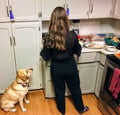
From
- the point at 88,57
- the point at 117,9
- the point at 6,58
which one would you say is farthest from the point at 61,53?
the point at 117,9

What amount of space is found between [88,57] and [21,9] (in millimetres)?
1176

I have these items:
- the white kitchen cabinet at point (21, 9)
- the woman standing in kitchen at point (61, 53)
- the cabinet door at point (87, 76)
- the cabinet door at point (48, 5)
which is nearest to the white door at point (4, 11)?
the white kitchen cabinet at point (21, 9)

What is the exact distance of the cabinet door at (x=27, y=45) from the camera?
219 cm

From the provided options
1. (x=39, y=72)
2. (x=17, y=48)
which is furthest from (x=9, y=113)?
(x=17, y=48)

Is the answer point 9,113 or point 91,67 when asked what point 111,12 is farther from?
point 9,113

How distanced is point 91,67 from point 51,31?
965mm

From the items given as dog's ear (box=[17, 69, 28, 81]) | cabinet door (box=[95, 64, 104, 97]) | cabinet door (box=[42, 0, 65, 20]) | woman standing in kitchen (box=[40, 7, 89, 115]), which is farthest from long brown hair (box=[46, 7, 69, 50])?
cabinet door (box=[95, 64, 104, 97])

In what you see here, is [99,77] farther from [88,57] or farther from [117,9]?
[117,9]

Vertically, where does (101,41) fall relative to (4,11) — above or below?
below

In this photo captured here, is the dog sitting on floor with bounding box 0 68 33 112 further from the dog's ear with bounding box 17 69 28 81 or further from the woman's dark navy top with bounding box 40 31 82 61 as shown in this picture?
the woman's dark navy top with bounding box 40 31 82 61

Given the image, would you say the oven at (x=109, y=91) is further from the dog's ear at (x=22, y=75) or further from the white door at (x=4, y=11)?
the white door at (x=4, y=11)

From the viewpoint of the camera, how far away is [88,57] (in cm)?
230

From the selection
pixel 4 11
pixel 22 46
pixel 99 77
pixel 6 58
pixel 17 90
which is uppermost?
pixel 4 11

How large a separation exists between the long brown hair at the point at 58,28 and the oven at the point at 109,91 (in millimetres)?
656
